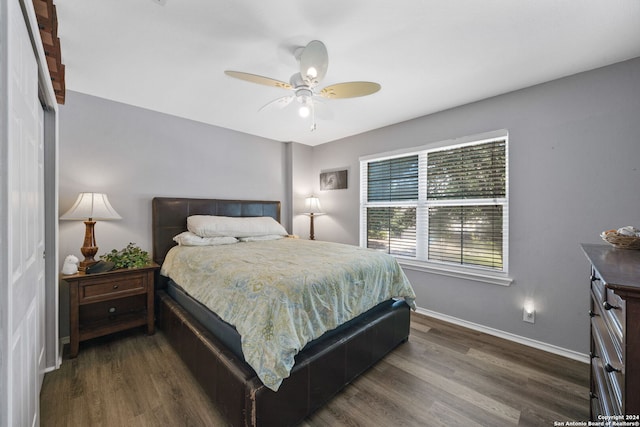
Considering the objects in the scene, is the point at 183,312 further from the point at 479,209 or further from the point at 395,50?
the point at 479,209

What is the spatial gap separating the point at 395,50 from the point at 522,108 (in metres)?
1.50

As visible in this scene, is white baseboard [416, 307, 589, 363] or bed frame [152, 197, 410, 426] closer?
bed frame [152, 197, 410, 426]

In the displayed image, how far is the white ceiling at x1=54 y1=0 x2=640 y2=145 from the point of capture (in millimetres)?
1474

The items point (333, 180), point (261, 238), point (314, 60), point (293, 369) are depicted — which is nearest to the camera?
point (293, 369)

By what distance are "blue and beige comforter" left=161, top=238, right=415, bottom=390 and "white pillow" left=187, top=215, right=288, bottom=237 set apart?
370 millimetres

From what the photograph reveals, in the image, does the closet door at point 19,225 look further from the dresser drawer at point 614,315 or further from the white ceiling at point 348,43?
the dresser drawer at point 614,315

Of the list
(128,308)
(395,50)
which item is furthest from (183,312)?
(395,50)

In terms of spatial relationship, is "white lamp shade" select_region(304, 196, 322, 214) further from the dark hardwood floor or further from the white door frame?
the white door frame

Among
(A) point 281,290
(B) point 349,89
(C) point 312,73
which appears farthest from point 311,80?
(A) point 281,290

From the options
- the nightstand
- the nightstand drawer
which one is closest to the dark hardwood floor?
the nightstand

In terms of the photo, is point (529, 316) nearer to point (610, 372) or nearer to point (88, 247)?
point (610, 372)

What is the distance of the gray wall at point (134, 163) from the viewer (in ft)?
8.13

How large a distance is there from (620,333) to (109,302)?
3548 millimetres

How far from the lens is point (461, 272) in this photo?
2783 mm
